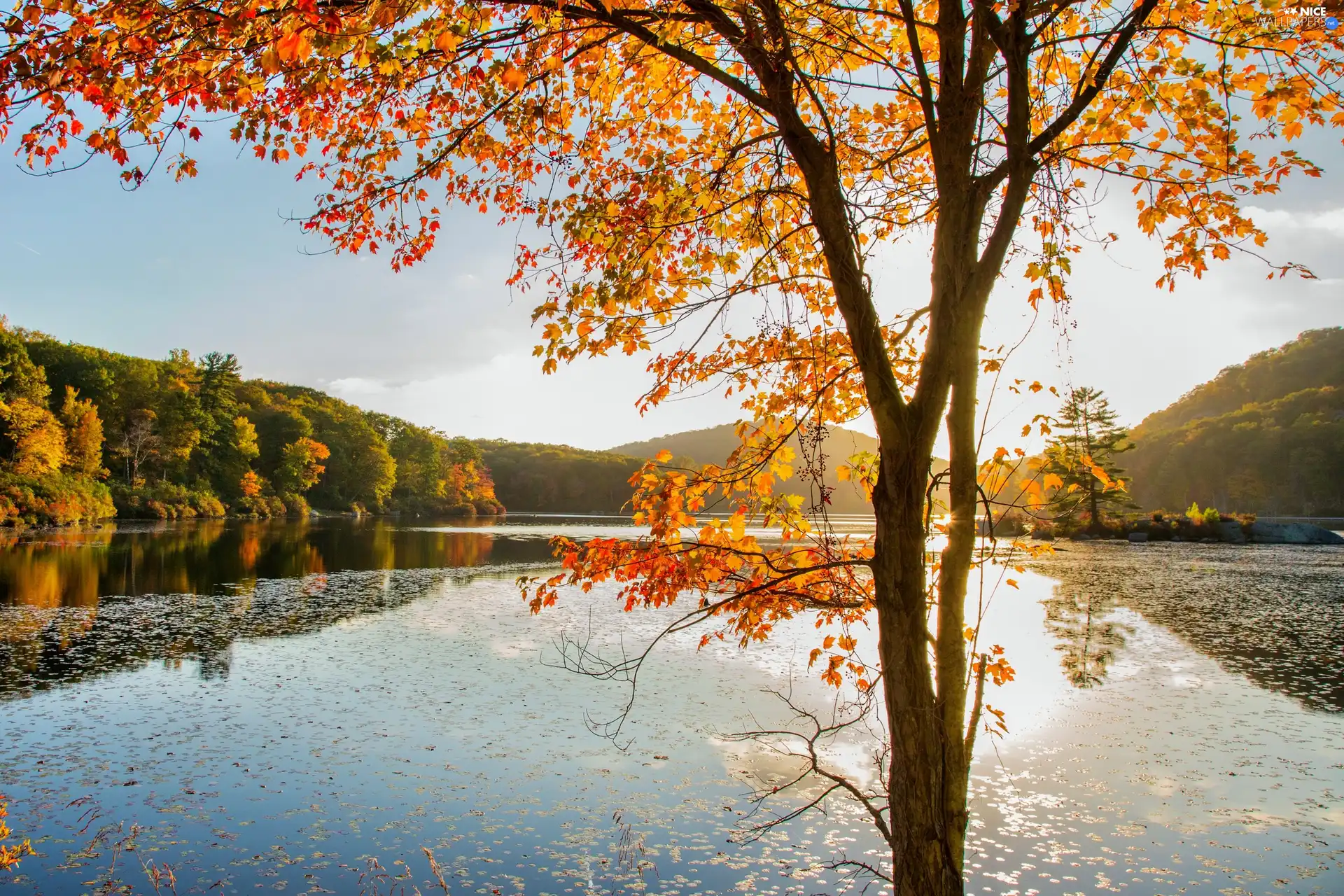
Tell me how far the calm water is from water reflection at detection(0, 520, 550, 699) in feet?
0.44

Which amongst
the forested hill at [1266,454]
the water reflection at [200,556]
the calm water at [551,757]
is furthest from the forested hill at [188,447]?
the forested hill at [1266,454]

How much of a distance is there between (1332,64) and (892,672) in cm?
267

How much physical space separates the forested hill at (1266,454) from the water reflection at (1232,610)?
52.8 m

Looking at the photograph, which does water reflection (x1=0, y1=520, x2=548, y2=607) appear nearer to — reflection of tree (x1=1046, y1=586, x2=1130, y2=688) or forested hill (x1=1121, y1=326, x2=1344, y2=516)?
reflection of tree (x1=1046, y1=586, x2=1130, y2=688)

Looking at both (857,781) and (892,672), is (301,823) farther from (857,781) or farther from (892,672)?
(892,672)

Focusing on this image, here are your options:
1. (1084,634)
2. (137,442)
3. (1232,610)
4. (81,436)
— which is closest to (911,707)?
(1084,634)

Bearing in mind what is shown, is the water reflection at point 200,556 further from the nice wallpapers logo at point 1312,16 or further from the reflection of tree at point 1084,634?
the nice wallpapers logo at point 1312,16

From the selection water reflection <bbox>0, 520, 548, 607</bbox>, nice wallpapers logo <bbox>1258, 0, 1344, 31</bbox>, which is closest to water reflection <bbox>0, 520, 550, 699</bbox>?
water reflection <bbox>0, 520, 548, 607</bbox>

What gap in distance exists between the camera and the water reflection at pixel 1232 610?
11039 mm

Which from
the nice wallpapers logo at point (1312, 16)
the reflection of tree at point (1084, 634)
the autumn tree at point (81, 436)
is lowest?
the reflection of tree at point (1084, 634)

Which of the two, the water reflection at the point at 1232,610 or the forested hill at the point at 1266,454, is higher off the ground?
the forested hill at the point at 1266,454

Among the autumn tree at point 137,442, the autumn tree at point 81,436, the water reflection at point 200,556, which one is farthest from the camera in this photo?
the autumn tree at point 137,442

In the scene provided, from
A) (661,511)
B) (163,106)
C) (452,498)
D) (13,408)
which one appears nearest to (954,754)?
(661,511)

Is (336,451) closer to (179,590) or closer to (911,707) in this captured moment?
(179,590)
